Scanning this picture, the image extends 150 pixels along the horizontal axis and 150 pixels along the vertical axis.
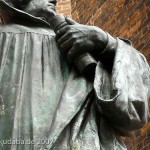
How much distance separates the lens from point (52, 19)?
258cm

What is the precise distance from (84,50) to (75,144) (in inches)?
18.6

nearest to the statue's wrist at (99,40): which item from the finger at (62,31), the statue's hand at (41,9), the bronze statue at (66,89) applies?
the bronze statue at (66,89)

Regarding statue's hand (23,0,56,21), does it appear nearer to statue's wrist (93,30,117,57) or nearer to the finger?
the finger

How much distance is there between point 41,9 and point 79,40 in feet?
1.27

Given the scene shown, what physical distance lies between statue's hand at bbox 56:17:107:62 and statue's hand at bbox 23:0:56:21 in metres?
0.25

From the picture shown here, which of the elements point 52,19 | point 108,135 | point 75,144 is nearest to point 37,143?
point 75,144

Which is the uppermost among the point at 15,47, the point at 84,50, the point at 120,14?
the point at 84,50

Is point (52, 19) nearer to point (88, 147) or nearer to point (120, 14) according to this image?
point (88, 147)

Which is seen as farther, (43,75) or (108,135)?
(43,75)

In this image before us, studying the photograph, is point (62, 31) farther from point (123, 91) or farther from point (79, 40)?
point (123, 91)

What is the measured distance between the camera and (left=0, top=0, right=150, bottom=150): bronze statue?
217 cm

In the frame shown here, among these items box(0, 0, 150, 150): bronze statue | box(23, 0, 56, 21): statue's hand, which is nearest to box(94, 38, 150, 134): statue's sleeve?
box(0, 0, 150, 150): bronze statue

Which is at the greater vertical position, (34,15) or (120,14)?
(34,15)

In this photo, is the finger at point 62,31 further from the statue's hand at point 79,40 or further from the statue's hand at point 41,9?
the statue's hand at point 41,9
